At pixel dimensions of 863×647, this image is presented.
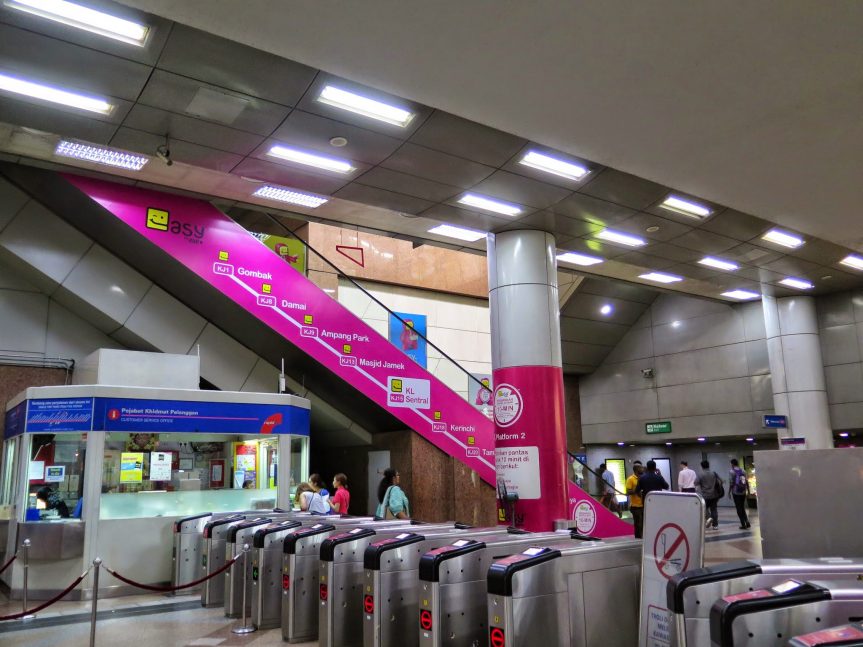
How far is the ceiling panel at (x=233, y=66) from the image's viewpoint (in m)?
5.23

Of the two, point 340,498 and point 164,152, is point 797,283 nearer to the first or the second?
point 340,498

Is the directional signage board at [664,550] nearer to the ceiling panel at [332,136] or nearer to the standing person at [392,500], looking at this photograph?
the ceiling panel at [332,136]

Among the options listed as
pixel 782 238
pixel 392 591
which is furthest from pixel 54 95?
pixel 782 238

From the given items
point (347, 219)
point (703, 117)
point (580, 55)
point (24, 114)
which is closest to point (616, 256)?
point (347, 219)

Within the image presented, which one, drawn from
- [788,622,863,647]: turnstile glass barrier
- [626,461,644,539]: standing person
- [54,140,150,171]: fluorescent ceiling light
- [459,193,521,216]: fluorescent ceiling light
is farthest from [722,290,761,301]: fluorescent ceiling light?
[788,622,863,647]: turnstile glass barrier

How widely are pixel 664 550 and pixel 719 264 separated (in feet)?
28.5

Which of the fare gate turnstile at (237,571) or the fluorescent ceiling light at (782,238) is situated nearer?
the fare gate turnstile at (237,571)

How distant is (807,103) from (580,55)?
201 centimetres

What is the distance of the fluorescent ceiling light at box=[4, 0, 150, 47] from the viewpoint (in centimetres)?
482

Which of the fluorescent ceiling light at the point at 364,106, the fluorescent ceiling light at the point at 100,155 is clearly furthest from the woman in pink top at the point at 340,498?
the fluorescent ceiling light at the point at 364,106

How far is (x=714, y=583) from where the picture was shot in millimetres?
3213

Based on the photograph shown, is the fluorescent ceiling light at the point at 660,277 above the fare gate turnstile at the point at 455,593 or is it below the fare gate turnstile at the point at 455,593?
above

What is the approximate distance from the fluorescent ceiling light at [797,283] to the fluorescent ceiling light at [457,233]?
6.71 metres

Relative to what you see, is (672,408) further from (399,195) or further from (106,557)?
(106,557)
